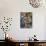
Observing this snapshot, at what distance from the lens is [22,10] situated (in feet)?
15.7

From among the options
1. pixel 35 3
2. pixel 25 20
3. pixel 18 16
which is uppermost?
pixel 35 3

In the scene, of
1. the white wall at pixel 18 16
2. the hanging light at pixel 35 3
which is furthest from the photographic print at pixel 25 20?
the hanging light at pixel 35 3

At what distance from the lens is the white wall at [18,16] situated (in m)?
4.75

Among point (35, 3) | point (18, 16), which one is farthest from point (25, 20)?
point (35, 3)

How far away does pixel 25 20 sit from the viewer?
480 cm

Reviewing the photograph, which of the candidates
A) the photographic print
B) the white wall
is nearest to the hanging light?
the white wall

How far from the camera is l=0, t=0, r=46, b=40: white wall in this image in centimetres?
475

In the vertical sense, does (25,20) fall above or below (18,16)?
below

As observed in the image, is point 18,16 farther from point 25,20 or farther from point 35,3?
point 35,3

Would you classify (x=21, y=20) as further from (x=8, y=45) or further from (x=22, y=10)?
(x=8, y=45)

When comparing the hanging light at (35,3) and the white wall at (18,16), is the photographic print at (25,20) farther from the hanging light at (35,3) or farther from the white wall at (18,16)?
the hanging light at (35,3)

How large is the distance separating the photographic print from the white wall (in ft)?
0.36

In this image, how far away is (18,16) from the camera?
4785 mm

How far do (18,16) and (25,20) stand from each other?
30 centimetres
